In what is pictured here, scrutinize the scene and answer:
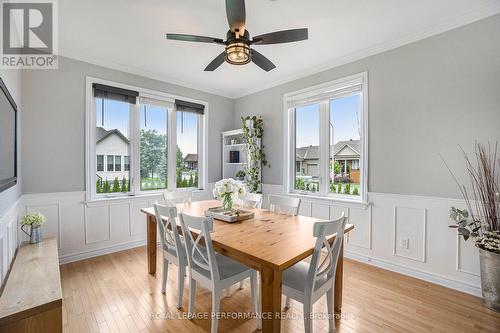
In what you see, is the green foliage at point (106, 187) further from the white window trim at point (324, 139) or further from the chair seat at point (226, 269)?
the white window trim at point (324, 139)

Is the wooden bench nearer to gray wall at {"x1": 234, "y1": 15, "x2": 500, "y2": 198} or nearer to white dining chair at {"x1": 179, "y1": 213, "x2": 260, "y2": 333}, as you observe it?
white dining chair at {"x1": 179, "y1": 213, "x2": 260, "y2": 333}

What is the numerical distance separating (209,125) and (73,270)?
3.07 meters

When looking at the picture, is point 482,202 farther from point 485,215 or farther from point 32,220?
point 32,220

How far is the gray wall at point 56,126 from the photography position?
279cm

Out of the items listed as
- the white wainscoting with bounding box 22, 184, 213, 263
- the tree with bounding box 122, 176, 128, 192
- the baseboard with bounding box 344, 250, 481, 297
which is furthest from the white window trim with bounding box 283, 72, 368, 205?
the tree with bounding box 122, 176, 128, 192

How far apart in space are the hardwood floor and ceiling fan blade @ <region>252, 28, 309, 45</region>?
2.40 m

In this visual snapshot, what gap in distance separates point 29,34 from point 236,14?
99.6 inches

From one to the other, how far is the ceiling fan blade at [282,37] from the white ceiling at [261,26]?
42 cm

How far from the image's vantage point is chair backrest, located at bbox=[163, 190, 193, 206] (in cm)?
315

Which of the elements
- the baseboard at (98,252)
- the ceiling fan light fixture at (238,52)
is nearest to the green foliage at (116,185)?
the baseboard at (98,252)

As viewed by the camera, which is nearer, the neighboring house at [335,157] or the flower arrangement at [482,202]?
the flower arrangement at [482,202]

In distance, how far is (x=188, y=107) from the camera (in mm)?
4289

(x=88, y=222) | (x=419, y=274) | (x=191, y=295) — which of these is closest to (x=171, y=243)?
(x=191, y=295)

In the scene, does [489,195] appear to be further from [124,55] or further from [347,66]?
[124,55]
